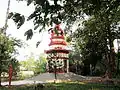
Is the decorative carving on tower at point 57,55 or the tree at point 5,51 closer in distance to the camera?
the tree at point 5,51

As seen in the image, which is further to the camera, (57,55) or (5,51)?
(57,55)

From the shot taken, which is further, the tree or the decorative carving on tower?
the decorative carving on tower

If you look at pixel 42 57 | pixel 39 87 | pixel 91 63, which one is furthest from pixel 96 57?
pixel 39 87

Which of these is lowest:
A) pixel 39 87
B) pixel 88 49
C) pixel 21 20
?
pixel 39 87

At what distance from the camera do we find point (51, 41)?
44.7 m

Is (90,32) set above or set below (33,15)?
above

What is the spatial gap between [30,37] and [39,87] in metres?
13.1

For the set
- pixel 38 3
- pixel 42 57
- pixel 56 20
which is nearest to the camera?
pixel 38 3

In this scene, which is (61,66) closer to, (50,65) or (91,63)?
(50,65)

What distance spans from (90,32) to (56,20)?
27581mm

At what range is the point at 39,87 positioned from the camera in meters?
17.6

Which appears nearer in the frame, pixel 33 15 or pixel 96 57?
pixel 33 15

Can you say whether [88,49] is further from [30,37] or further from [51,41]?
[30,37]

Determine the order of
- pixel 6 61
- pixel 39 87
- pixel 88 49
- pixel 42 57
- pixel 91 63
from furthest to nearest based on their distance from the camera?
pixel 42 57, pixel 91 63, pixel 88 49, pixel 6 61, pixel 39 87
